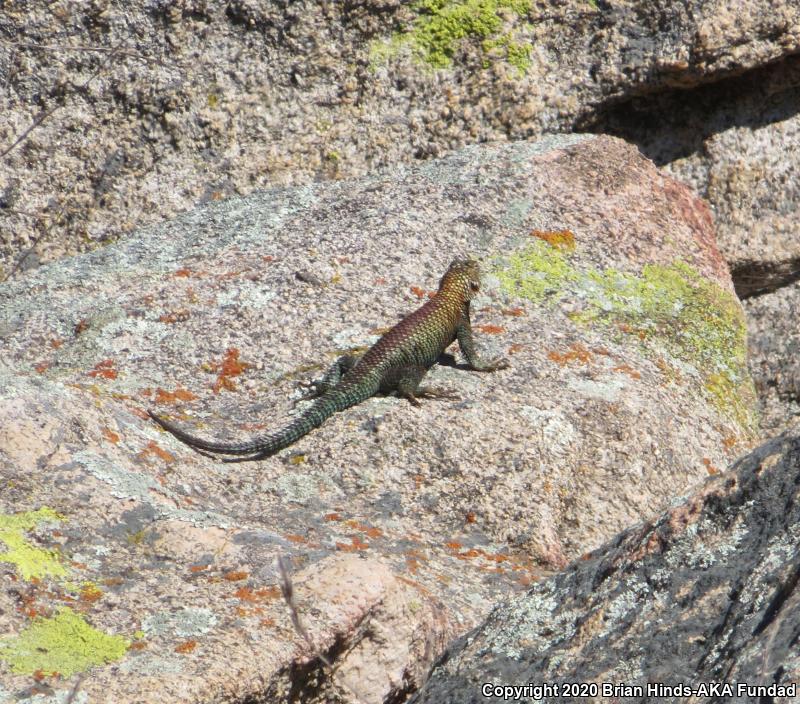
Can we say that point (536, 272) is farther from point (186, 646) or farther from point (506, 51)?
point (186, 646)

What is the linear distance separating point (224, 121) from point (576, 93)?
2569 mm

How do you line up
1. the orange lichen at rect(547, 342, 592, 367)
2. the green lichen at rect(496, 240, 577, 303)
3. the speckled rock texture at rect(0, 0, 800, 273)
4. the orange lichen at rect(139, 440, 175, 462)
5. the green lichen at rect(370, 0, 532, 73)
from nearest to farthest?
the orange lichen at rect(139, 440, 175, 462), the orange lichen at rect(547, 342, 592, 367), the green lichen at rect(496, 240, 577, 303), the speckled rock texture at rect(0, 0, 800, 273), the green lichen at rect(370, 0, 532, 73)

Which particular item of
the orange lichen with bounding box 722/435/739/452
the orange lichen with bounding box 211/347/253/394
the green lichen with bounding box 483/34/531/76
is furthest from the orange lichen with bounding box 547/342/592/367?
the green lichen with bounding box 483/34/531/76

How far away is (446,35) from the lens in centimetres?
800

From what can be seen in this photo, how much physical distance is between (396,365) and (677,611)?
315 centimetres

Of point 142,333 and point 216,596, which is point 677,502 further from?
point 142,333

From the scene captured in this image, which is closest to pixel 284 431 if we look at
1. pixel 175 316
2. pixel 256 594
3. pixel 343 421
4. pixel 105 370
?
pixel 343 421

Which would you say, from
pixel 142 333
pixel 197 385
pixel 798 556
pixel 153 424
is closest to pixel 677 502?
pixel 798 556

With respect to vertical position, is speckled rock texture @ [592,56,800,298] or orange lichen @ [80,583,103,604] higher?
speckled rock texture @ [592,56,800,298]

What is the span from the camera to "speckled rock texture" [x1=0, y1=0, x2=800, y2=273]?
298 inches

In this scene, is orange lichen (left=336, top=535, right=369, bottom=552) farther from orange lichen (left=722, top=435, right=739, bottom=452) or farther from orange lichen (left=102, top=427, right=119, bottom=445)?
orange lichen (left=722, top=435, right=739, bottom=452)

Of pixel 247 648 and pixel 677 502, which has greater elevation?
pixel 677 502

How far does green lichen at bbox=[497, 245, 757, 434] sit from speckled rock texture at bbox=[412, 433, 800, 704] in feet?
11.3

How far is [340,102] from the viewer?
7938 millimetres
